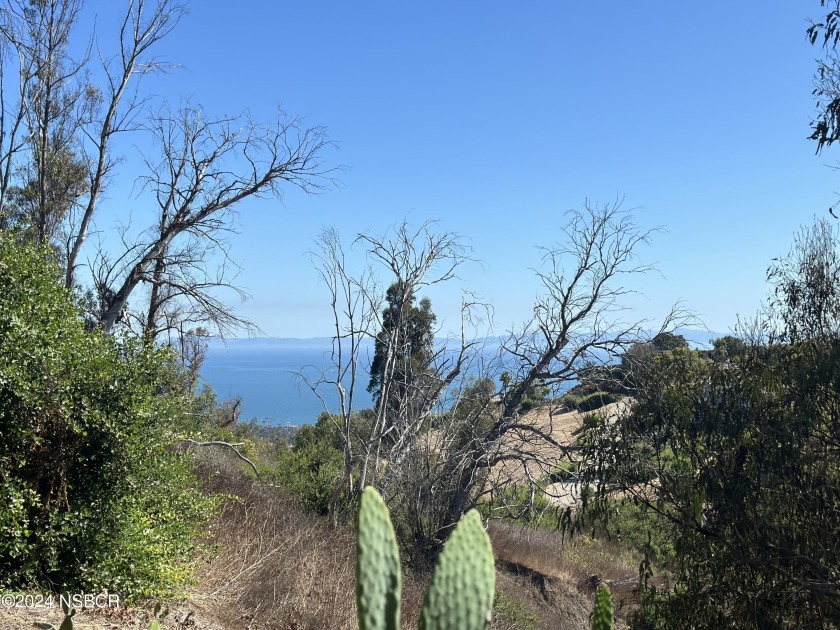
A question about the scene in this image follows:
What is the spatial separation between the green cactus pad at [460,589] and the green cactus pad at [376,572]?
0.09 m

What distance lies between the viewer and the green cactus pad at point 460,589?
1709 mm

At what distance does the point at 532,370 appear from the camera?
11.9 meters

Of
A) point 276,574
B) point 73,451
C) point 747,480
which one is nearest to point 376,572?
point 747,480

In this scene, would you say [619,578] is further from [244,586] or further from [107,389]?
[107,389]

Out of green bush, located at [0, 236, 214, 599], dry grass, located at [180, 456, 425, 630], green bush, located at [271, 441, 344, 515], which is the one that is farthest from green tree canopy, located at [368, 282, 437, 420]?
green bush, located at [0, 236, 214, 599]

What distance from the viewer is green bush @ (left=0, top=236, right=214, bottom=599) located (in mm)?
5695

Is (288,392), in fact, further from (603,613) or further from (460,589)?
(460,589)

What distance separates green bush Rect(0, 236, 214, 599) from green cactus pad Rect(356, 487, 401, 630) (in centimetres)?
490

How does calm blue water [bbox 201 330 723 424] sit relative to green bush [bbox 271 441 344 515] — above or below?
above

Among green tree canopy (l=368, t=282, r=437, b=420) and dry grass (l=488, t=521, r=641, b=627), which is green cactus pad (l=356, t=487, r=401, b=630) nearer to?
green tree canopy (l=368, t=282, r=437, b=420)

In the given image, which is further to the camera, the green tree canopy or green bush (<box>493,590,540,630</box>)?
→ the green tree canopy

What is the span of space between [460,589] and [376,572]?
0.23 meters

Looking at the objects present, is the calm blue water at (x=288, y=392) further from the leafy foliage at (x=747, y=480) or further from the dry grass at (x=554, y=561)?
the dry grass at (x=554, y=561)

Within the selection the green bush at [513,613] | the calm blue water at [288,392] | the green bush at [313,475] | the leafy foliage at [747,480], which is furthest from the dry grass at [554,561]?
the leafy foliage at [747,480]
